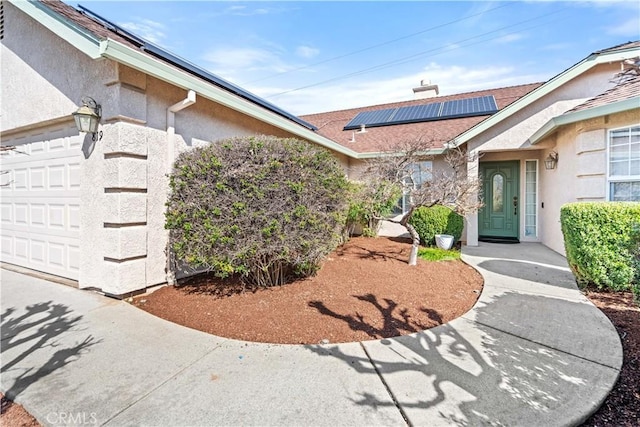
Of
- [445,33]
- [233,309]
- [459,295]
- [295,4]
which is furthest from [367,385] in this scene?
[445,33]

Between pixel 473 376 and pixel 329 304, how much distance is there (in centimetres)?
205

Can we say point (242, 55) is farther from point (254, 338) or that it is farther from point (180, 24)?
point (254, 338)

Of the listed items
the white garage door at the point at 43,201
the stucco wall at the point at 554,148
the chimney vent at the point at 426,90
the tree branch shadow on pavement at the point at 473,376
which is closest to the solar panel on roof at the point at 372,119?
the chimney vent at the point at 426,90

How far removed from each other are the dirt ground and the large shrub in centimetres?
54

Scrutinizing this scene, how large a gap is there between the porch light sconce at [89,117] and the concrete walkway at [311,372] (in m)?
2.67

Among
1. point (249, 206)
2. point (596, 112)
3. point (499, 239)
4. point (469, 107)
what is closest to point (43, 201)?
point (249, 206)

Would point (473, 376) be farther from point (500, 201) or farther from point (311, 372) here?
point (500, 201)

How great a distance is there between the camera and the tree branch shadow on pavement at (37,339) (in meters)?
2.77

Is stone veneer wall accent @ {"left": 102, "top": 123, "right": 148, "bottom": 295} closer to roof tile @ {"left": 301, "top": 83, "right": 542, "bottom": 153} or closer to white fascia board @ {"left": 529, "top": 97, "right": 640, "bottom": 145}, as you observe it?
roof tile @ {"left": 301, "top": 83, "right": 542, "bottom": 153}

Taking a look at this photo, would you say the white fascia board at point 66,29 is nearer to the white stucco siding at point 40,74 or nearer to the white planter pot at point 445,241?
the white stucco siding at point 40,74

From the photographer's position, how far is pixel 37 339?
135 inches

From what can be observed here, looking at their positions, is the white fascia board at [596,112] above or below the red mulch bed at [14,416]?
above

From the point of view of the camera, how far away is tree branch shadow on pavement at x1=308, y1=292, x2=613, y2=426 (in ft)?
7.31

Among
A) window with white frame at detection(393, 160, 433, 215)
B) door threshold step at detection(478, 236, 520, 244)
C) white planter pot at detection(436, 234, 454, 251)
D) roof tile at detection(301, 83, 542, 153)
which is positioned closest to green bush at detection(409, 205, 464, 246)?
white planter pot at detection(436, 234, 454, 251)
